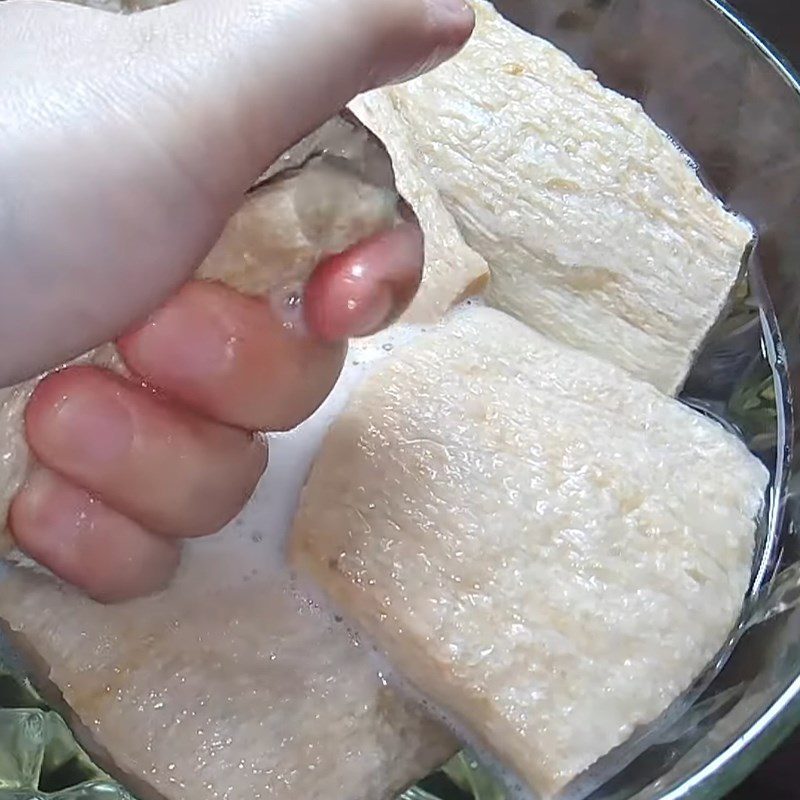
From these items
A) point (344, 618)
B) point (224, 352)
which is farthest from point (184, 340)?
point (344, 618)

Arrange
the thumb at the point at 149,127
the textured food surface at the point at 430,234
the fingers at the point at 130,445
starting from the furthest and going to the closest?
the textured food surface at the point at 430,234 < the fingers at the point at 130,445 < the thumb at the point at 149,127

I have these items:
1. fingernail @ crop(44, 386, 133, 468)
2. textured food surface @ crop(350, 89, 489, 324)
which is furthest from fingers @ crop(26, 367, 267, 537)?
textured food surface @ crop(350, 89, 489, 324)

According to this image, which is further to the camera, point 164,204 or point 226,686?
point 226,686

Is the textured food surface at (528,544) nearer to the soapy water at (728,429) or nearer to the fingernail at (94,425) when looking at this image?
the soapy water at (728,429)

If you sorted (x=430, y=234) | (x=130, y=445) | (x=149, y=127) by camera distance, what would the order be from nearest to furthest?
(x=149, y=127), (x=130, y=445), (x=430, y=234)

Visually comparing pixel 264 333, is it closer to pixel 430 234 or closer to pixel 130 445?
pixel 130 445

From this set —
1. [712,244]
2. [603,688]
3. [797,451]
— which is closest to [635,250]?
[712,244]

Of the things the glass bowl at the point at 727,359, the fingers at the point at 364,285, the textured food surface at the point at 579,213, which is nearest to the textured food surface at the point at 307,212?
the fingers at the point at 364,285

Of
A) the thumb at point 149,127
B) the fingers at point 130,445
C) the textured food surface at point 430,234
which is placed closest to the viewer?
the thumb at point 149,127
